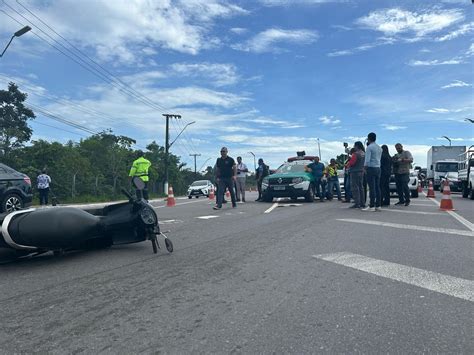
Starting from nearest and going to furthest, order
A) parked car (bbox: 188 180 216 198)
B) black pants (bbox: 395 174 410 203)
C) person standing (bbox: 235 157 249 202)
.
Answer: black pants (bbox: 395 174 410 203) < person standing (bbox: 235 157 249 202) < parked car (bbox: 188 180 216 198)

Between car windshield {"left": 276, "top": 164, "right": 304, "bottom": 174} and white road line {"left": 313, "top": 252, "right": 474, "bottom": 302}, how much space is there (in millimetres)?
10489

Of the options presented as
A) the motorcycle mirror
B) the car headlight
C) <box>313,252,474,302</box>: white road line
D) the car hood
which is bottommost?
<box>313,252,474,302</box>: white road line

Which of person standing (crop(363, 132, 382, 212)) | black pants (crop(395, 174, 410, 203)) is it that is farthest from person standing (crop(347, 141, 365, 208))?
black pants (crop(395, 174, 410, 203))

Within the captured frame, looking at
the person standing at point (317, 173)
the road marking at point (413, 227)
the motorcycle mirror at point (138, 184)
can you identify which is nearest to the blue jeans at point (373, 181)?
the road marking at point (413, 227)

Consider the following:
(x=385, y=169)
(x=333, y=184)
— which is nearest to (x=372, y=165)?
(x=385, y=169)

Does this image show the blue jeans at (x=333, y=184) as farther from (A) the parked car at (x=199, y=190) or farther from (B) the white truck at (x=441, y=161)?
(B) the white truck at (x=441, y=161)

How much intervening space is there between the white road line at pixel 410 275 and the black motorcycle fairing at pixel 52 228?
2.72 meters

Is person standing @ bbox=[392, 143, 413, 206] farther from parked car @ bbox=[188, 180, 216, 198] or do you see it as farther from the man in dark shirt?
parked car @ bbox=[188, 180, 216, 198]

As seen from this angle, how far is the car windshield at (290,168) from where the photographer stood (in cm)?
1552

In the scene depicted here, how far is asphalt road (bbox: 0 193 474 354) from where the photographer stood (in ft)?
8.59

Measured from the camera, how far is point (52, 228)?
4.56 metres

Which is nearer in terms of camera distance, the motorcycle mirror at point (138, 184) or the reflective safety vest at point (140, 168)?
the motorcycle mirror at point (138, 184)

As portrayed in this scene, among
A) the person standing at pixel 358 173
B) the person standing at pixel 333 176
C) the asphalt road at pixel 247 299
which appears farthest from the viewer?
the person standing at pixel 333 176

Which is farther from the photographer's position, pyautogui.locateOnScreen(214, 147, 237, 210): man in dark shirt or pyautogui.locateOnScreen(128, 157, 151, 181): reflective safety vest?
pyautogui.locateOnScreen(214, 147, 237, 210): man in dark shirt
